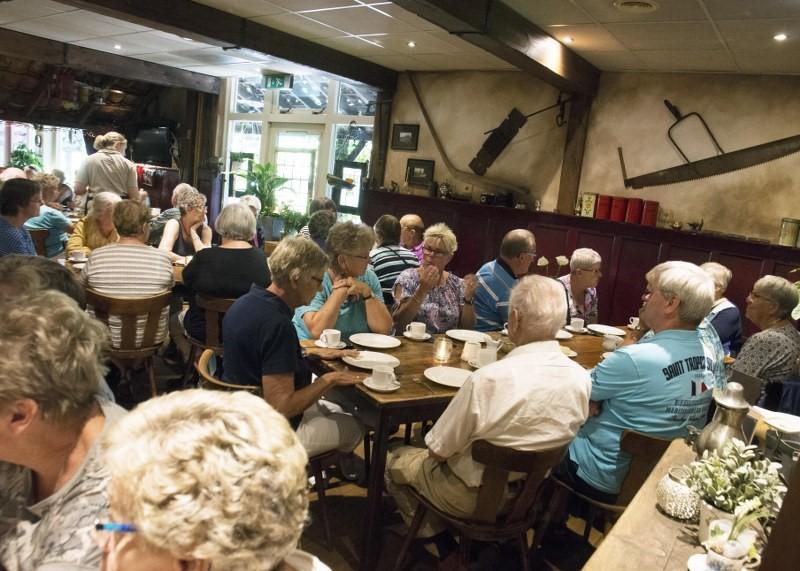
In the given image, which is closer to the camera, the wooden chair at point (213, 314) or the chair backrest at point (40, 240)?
the wooden chair at point (213, 314)

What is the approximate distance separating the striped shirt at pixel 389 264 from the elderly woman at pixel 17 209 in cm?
210

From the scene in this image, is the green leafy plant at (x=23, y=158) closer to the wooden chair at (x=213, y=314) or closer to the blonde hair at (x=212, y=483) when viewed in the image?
the wooden chair at (x=213, y=314)

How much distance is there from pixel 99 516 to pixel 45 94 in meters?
9.59

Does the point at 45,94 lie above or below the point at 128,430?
above

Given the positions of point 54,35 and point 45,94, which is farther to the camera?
point 45,94

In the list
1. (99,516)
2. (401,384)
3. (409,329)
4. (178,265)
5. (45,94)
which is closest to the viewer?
(99,516)

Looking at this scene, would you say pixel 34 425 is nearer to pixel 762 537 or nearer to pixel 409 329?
pixel 762 537

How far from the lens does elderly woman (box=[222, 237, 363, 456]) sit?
7.14 feet

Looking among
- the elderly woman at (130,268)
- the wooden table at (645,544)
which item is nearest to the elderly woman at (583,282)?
the wooden table at (645,544)

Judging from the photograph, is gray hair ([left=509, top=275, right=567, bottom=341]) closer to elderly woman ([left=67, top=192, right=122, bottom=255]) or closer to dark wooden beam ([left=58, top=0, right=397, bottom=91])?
elderly woman ([left=67, top=192, right=122, bottom=255])

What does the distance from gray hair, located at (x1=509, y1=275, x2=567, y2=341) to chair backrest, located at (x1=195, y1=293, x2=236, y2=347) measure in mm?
1791

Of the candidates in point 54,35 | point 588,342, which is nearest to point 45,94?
point 54,35

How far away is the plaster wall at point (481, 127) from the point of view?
6.01 m

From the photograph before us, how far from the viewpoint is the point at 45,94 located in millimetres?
8727
